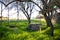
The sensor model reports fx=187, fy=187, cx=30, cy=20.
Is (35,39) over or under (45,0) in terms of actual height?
under

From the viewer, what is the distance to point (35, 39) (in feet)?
49.3

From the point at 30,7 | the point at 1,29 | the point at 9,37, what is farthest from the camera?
the point at 30,7

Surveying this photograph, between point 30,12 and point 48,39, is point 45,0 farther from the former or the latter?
point 30,12

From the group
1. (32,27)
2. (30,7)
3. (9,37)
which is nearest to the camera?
(9,37)

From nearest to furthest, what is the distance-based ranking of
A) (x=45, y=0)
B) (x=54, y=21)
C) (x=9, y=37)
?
(x=45, y=0), (x=9, y=37), (x=54, y=21)

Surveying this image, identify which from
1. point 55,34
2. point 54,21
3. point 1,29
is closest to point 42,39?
point 55,34

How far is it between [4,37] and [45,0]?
4.73 m

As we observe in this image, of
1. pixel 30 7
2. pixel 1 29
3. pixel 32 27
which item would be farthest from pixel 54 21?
pixel 1 29

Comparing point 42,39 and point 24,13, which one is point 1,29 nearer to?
point 42,39

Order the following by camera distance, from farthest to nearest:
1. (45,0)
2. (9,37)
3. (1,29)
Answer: (1,29), (9,37), (45,0)

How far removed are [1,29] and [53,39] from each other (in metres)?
5.57

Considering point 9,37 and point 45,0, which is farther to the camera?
point 9,37

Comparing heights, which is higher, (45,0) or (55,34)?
(45,0)

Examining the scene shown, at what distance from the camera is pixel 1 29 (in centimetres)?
1800
